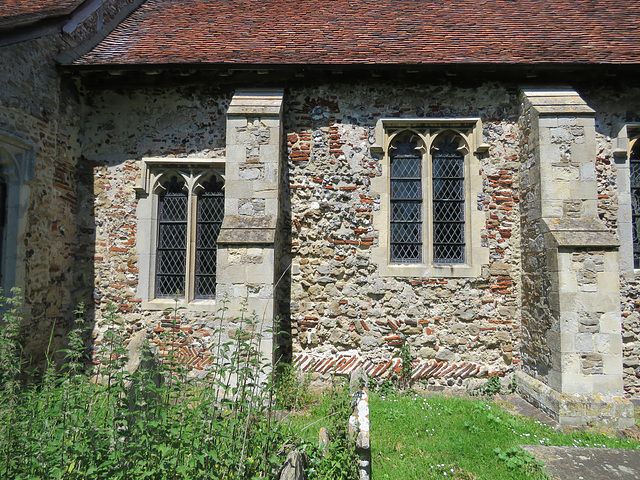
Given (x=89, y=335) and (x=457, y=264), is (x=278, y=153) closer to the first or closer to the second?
(x=457, y=264)

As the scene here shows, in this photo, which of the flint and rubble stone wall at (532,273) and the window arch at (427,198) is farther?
the window arch at (427,198)

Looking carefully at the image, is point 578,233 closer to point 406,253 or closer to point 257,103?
point 406,253

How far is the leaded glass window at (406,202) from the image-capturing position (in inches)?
236

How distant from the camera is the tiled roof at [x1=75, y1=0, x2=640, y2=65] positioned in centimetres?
577

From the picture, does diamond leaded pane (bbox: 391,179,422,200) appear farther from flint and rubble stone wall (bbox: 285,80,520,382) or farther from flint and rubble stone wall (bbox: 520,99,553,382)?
flint and rubble stone wall (bbox: 520,99,553,382)

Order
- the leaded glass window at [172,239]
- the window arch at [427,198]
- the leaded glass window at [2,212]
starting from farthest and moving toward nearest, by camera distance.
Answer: the leaded glass window at [172,239]
the window arch at [427,198]
the leaded glass window at [2,212]

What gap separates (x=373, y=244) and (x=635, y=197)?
4754 millimetres

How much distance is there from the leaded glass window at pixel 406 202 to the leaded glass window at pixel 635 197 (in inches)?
147

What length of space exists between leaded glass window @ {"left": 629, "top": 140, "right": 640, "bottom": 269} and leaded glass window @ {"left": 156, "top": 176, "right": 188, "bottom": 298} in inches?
315

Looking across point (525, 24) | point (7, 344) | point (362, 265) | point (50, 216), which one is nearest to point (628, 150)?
point (525, 24)

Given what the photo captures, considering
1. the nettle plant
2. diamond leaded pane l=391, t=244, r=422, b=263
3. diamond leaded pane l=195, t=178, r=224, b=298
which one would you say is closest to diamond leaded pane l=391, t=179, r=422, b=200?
diamond leaded pane l=391, t=244, r=422, b=263

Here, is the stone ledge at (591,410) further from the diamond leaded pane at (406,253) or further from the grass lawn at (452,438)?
the diamond leaded pane at (406,253)

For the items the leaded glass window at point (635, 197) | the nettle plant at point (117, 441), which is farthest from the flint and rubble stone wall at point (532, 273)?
the nettle plant at point (117, 441)

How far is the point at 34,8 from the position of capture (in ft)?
19.8
